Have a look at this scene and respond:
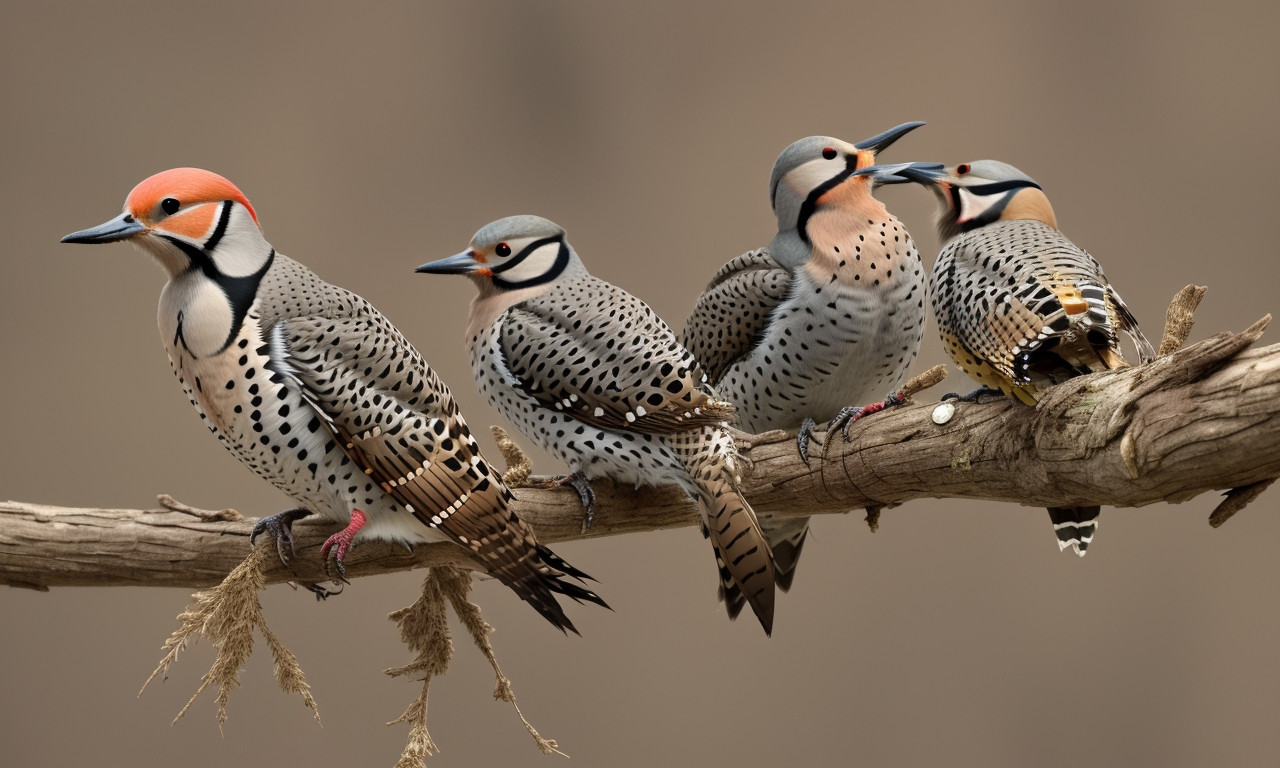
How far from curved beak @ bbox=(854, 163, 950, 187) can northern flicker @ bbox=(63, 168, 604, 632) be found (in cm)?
93

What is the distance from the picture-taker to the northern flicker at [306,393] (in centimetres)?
176

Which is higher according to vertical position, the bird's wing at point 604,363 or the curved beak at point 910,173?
the curved beak at point 910,173

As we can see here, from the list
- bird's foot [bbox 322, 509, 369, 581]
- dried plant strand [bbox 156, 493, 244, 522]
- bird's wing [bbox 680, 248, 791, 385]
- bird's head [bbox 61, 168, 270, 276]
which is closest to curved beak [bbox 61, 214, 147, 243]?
bird's head [bbox 61, 168, 270, 276]

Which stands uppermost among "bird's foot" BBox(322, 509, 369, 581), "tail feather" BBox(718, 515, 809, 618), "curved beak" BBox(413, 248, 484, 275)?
"curved beak" BBox(413, 248, 484, 275)

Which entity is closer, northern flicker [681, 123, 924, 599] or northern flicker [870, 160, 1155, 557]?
northern flicker [870, 160, 1155, 557]

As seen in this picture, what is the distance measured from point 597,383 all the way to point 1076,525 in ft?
2.91

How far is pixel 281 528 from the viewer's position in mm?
2043

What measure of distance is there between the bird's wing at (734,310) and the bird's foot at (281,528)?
2.78ft

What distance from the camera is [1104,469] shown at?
66.5 inches

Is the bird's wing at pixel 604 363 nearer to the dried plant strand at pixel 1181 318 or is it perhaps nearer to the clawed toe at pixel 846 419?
the clawed toe at pixel 846 419

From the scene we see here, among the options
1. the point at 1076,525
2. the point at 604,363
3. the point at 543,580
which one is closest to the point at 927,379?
the point at 1076,525

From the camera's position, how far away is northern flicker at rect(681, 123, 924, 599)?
2.15 m

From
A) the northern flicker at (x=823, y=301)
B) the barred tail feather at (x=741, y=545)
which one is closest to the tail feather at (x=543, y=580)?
the barred tail feather at (x=741, y=545)

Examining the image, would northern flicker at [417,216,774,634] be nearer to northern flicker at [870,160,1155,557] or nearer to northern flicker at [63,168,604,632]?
northern flicker at [63,168,604,632]
